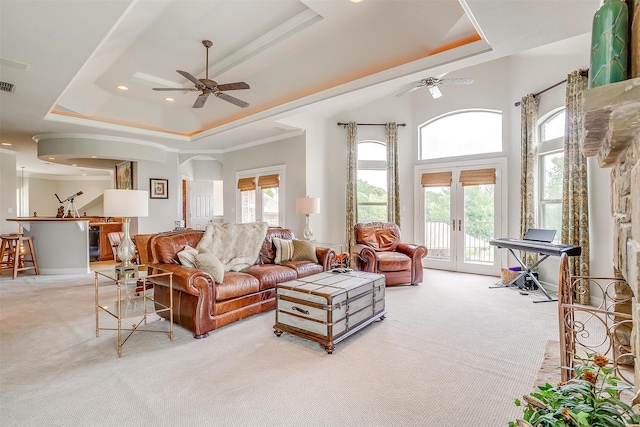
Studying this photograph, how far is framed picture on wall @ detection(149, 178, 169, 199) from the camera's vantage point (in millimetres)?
7352

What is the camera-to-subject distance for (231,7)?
11.2 ft

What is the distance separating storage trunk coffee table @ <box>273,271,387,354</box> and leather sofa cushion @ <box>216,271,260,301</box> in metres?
0.55

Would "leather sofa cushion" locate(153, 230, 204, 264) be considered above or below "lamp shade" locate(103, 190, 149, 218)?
below

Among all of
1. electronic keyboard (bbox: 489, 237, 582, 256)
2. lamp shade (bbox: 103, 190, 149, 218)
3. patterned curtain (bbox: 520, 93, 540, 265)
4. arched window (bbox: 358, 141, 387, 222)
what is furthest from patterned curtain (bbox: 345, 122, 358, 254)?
lamp shade (bbox: 103, 190, 149, 218)

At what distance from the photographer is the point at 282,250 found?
4.44 m

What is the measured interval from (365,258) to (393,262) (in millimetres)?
440

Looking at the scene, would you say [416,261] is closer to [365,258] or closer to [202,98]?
[365,258]

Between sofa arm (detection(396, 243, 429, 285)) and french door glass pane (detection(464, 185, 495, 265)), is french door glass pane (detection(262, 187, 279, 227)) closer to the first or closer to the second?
sofa arm (detection(396, 243, 429, 285))

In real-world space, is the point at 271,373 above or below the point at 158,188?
below

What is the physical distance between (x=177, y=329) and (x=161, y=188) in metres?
5.21

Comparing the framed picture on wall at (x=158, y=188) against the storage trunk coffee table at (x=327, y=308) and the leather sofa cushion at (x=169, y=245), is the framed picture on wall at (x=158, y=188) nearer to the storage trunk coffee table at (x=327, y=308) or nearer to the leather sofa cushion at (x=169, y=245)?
the leather sofa cushion at (x=169, y=245)

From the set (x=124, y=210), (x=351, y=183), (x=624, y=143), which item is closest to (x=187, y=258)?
(x=124, y=210)

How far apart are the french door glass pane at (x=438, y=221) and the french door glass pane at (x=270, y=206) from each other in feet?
10.7

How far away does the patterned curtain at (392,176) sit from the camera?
6359 millimetres
